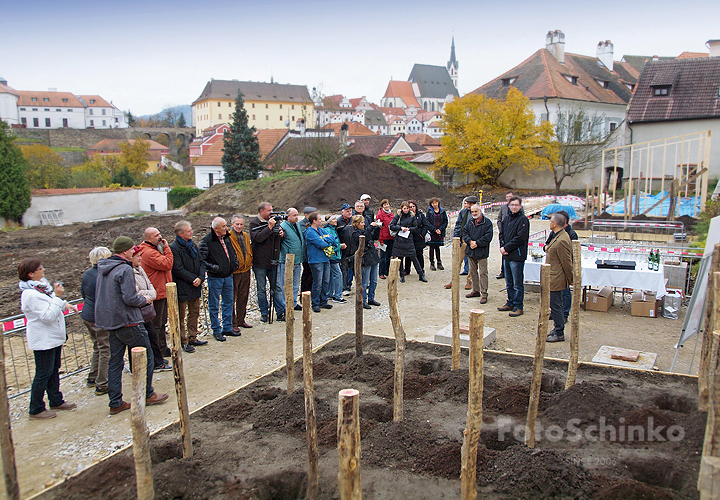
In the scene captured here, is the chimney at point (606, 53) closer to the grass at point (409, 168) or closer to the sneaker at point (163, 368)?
the grass at point (409, 168)

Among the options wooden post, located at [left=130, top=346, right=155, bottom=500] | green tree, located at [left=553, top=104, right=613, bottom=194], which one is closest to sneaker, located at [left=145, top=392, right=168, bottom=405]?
wooden post, located at [left=130, top=346, right=155, bottom=500]

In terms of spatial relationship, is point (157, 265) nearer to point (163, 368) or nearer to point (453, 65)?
point (163, 368)

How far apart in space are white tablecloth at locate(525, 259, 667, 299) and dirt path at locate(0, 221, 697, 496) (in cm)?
60

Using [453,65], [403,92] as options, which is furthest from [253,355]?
[453,65]

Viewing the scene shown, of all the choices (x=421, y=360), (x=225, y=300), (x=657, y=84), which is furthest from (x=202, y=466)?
(x=657, y=84)

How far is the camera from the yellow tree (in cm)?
3469

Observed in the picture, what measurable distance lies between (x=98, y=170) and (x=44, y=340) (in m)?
60.9

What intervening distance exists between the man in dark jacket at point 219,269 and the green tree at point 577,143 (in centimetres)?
3237

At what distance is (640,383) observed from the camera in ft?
19.1

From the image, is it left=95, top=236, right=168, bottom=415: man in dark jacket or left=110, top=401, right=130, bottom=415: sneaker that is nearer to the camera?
left=95, top=236, right=168, bottom=415: man in dark jacket

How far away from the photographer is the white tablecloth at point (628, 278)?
8.48 meters

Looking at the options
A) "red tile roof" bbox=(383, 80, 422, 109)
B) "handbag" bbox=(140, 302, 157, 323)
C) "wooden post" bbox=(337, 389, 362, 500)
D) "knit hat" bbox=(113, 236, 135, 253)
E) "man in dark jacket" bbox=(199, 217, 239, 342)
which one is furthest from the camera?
"red tile roof" bbox=(383, 80, 422, 109)

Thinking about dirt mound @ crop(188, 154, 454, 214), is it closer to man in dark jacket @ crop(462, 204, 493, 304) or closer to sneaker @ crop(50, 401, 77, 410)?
man in dark jacket @ crop(462, 204, 493, 304)

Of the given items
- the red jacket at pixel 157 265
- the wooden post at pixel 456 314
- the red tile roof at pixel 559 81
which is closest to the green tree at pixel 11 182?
the red jacket at pixel 157 265
